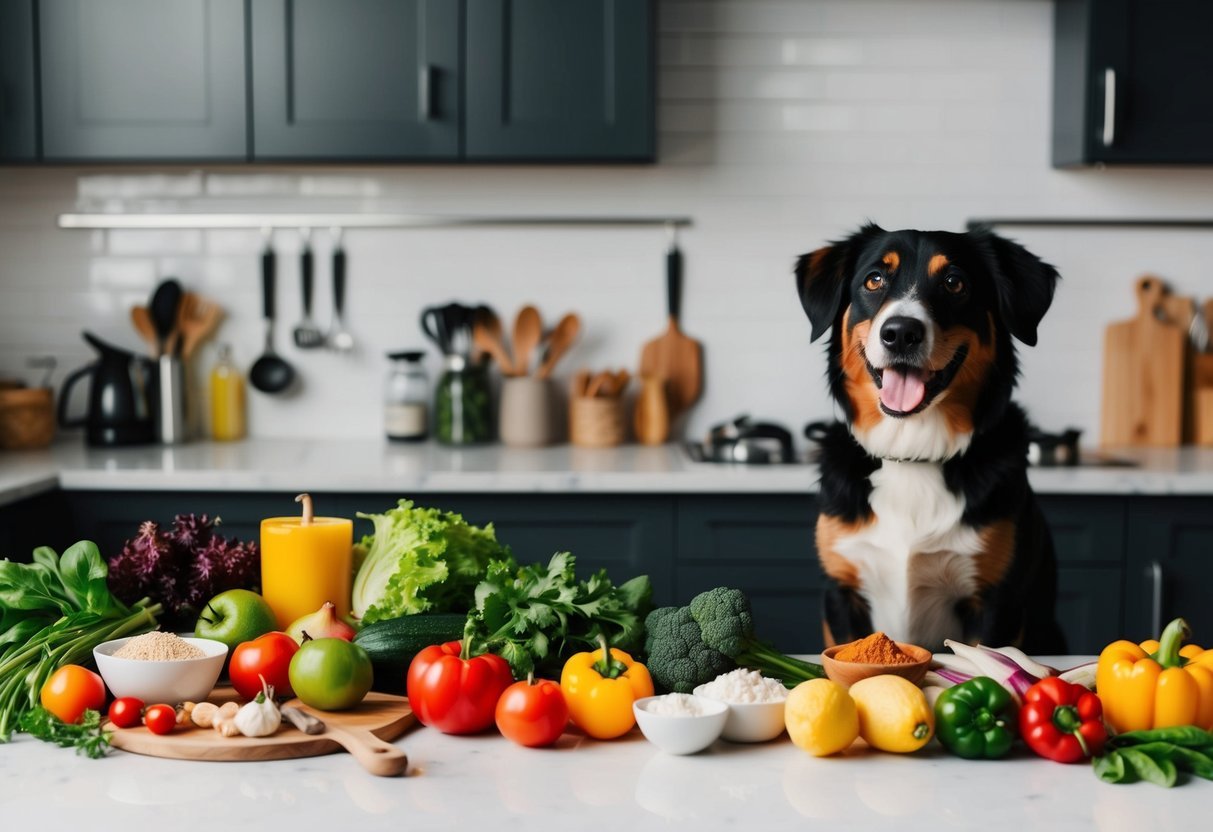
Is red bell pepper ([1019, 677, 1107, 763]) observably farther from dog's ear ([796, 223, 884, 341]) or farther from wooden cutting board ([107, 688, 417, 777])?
dog's ear ([796, 223, 884, 341])

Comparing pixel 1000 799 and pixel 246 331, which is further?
pixel 246 331

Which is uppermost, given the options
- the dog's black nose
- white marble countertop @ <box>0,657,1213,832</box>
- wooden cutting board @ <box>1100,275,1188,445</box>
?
the dog's black nose

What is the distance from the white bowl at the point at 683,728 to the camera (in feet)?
4.35

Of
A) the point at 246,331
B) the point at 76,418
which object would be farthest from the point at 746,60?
the point at 76,418

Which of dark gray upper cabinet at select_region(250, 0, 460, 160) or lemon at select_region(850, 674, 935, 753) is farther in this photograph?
dark gray upper cabinet at select_region(250, 0, 460, 160)

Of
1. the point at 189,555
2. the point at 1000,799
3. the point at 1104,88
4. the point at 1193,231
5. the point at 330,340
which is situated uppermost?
the point at 1104,88

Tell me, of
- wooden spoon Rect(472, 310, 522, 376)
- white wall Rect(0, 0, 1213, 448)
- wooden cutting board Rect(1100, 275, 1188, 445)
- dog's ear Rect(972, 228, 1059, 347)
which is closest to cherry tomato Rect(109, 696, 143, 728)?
dog's ear Rect(972, 228, 1059, 347)

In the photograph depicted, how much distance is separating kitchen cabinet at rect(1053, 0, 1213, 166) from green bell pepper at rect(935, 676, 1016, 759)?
2547 mm

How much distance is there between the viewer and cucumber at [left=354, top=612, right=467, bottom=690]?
1.55 meters

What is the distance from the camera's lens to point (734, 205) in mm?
3855

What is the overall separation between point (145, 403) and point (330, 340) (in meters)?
0.58

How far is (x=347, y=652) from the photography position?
56.8 inches

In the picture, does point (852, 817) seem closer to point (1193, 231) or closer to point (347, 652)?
point (347, 652)

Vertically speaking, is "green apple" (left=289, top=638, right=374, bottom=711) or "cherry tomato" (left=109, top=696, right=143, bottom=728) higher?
"green apple" (left=289, top=638, right=374, bottom=711)
